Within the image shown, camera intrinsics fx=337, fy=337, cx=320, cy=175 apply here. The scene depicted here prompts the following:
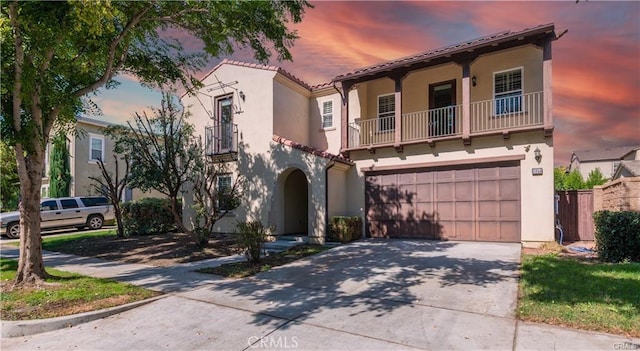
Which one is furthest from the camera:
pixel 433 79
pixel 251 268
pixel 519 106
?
pixel 433 79

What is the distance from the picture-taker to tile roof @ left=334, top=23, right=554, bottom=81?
32.9ft

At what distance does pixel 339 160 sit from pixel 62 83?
8.13m

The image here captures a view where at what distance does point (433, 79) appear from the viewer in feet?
43.0

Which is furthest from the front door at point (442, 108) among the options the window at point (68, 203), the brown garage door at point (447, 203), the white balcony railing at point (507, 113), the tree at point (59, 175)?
the tree at point (59, 175)

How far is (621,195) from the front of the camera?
8930 mm

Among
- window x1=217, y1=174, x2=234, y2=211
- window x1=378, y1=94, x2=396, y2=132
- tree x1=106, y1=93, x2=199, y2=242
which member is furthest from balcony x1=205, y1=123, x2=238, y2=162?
→ window x1=378, y1=94, x2=396, y2=132

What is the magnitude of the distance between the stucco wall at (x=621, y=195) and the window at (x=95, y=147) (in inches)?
1061

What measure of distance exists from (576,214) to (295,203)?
10313 millimetres

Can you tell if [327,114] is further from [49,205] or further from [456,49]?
[49,205]

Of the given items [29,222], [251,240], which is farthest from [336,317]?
[29,222]

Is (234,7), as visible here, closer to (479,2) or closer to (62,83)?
(62,83)

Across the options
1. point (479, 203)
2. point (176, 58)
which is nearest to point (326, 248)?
point (479, 203)

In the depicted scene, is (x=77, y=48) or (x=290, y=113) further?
(x=290, y=113)

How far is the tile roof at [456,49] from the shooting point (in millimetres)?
10039
